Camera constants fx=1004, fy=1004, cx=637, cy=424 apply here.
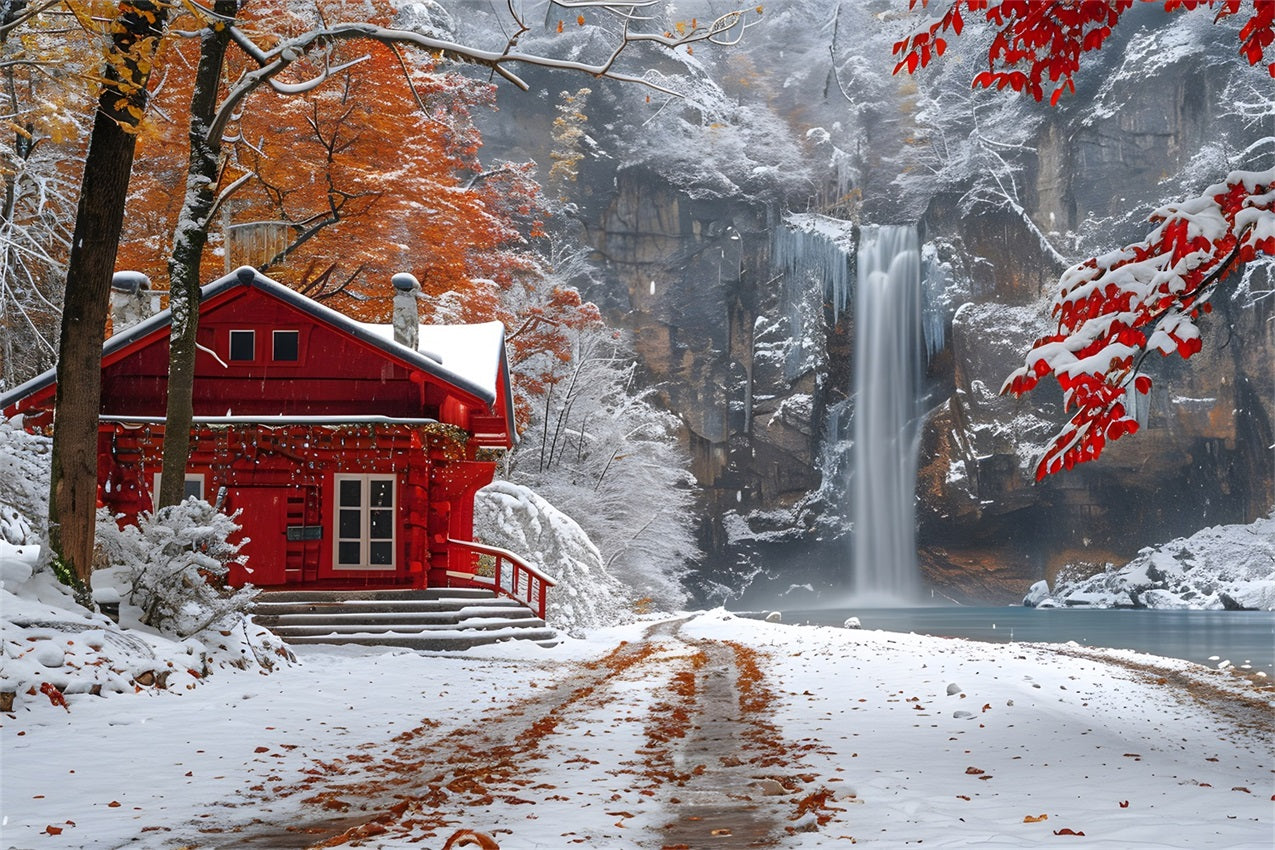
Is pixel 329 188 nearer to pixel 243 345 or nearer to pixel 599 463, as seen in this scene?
pixel 243 345

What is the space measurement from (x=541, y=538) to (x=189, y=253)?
12624mm

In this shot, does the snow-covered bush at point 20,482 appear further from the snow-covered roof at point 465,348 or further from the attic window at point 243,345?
the snow-covered roof at point 465,348

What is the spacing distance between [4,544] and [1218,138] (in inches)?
2418

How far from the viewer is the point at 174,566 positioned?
1048cm

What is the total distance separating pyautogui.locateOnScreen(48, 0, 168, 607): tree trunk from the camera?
9.72 m

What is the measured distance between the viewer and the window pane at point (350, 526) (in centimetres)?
1678

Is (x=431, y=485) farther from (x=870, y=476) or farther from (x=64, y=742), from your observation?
(x=870, y=476)

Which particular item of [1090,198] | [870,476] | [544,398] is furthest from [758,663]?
[1090,198]

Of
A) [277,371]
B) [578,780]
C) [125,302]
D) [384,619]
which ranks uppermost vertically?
[125,302]

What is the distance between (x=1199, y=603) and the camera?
5069 cm

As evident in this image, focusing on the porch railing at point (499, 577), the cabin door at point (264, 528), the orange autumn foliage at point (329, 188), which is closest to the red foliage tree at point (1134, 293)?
the porch railing at point (499, 577)

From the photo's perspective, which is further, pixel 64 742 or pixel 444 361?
pixel 444 361

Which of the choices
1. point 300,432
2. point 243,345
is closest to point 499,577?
point 300,432

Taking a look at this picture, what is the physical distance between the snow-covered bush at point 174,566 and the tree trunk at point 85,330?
69 centimetres
